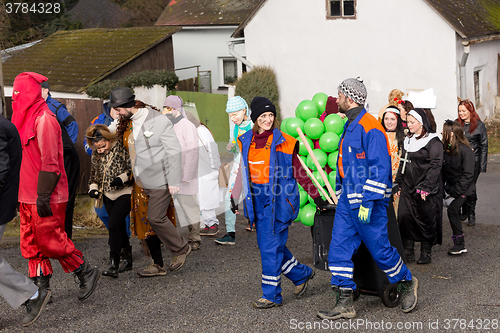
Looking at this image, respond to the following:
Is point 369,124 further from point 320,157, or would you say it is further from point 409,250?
point 409,250

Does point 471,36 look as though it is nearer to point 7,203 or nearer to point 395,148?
point 395,148

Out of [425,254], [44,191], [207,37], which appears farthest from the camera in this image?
[207,37]

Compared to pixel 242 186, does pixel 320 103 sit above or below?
above

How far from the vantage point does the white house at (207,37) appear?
Result: 25203 millimetres

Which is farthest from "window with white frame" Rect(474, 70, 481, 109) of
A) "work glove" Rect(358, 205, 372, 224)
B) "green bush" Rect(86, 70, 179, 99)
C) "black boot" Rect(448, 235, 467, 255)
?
"work glove" Rect(358, 205, 372, 224)

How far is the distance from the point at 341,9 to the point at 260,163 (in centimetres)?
1382

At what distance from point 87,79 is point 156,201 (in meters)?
17.1

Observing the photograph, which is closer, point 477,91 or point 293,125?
point 293,125

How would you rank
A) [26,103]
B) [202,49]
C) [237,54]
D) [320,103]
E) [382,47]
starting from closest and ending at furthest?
[26,103] → [320,103] → [382,47] → [237,54] → [202,49]

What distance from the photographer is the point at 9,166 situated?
4512 millimetres

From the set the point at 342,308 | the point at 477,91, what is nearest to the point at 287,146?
the point at 342,308

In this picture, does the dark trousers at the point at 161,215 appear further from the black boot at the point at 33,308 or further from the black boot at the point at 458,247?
the black boot at the point at 458,247

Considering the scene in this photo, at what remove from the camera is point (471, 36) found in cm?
1573

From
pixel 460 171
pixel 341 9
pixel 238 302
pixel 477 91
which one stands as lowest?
pixel 238 302
